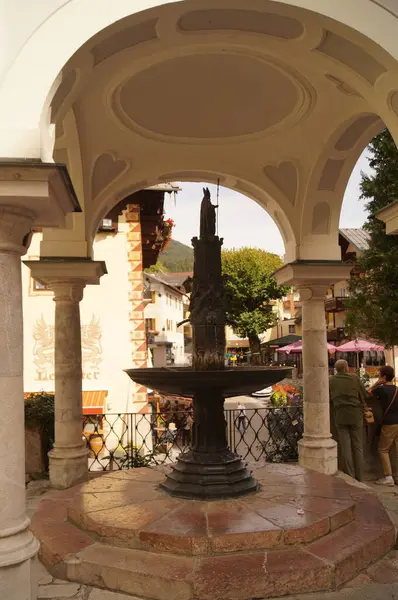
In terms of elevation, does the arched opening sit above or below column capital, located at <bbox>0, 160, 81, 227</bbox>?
above

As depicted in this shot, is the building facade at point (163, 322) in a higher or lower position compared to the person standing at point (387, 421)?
higher

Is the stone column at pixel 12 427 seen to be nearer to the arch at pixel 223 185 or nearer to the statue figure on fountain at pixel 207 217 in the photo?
the statue figure on fountain at pixel 207 217

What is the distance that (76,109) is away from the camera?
22.7ft

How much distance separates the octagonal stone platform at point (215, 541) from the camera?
13.4 feet

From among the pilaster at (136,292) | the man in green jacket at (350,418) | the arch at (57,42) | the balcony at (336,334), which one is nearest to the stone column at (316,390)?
the man in green jacket at (350,418)

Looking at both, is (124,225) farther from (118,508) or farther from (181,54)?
(118,508)

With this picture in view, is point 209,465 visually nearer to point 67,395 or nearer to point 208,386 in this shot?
point 208,386

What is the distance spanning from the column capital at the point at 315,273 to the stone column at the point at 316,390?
0.05 meters

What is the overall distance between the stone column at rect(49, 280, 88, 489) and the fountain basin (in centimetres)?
247

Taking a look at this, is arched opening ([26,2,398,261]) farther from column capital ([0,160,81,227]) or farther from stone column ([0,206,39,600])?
stone column ([0,206,39,600])

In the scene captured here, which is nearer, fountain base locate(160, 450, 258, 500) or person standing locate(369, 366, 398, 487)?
fountain base locate(160, 450, 258, 500)

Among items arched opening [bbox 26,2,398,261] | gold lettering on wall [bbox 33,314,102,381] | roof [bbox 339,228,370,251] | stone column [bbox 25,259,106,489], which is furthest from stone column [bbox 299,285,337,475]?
roof [bbox 339,228,370,251]

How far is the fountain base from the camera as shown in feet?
18.5

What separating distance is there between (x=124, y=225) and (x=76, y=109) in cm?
1079
